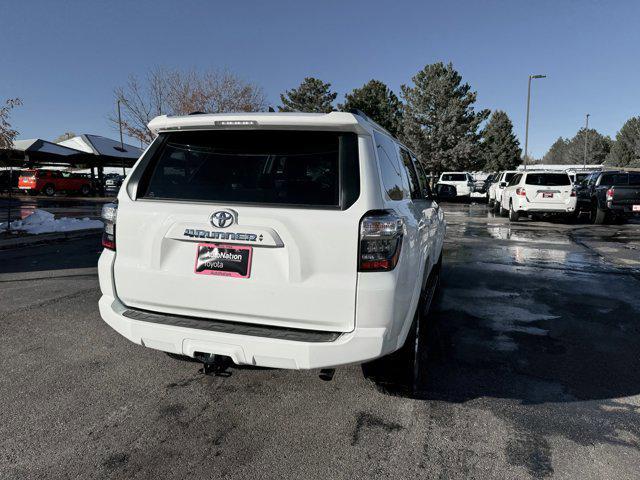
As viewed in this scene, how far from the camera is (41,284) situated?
20.8 ft

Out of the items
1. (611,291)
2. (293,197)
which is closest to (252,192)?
(293,197)

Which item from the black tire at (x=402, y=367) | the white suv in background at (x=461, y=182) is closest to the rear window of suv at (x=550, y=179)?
the white suv in background at (x=461, y=182)

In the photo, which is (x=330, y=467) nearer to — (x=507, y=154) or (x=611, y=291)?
(x=611, y=291)

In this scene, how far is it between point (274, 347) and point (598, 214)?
54.5 feet

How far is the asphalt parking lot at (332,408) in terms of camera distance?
2.48 meters

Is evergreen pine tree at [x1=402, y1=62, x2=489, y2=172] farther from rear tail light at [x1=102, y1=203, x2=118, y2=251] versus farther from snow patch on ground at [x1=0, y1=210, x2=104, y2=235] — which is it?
rear tail light at [x1=102, y1=203, x2=118, y2=251]

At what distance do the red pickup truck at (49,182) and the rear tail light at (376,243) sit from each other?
103 ft

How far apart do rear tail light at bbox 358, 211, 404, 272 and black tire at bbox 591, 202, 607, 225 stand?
16022 millimetres

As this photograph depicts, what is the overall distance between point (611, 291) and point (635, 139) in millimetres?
87235

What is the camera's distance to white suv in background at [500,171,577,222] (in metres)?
15.7

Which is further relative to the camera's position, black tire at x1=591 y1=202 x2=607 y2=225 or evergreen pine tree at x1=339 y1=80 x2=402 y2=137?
evergreen pine tree at x1=339 y1=80 x2=402 y2=137

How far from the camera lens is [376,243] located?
2.49 metres

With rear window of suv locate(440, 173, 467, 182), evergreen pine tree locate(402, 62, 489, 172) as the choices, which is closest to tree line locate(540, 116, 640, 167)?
evergreen pine tree locate(402, 62, 489, 172)

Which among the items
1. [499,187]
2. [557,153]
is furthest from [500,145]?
[557,153]
